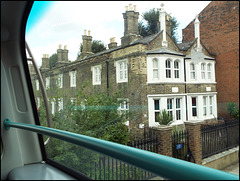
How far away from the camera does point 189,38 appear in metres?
0.64

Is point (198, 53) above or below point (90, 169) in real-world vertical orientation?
above

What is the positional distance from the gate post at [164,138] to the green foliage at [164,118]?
18mm

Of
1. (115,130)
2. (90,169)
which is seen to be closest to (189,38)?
(115,130)

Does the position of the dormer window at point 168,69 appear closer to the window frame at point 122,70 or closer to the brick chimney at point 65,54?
the window frame at point 122,70

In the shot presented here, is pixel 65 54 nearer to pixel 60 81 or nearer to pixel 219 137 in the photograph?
pixel 60 81

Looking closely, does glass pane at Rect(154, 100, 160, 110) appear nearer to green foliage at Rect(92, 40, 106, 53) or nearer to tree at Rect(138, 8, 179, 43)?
tree at Rect(138, 8, 179, 43)

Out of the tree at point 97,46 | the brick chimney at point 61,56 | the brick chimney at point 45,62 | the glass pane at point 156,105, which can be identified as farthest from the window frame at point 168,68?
the brick chimney at point 45,62

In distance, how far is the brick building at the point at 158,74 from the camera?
623 millimetres

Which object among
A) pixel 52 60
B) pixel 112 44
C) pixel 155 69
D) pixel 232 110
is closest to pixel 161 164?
pixel 232 110

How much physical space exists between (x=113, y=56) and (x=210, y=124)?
53cm

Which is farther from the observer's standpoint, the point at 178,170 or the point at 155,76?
the point at 155,76

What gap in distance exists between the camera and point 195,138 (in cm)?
72

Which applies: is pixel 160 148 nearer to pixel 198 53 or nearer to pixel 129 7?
pixel 198 53

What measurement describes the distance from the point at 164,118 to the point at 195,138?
0.14 meters
